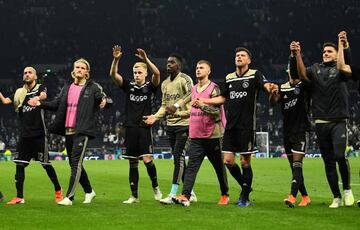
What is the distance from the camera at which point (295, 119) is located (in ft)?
36.5

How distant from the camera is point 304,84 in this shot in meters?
10.7

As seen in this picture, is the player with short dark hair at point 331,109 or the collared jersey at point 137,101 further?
the collared jersey at point 137,101

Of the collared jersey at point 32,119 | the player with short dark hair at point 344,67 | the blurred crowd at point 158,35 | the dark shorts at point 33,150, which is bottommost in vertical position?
the dark shorts at point 33,150

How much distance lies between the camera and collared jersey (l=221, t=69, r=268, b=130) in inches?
426

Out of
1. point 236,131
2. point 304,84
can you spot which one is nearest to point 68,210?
point 236,131

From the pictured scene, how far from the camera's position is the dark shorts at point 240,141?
10797mm

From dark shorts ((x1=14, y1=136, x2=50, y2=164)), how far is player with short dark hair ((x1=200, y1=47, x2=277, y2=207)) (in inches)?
119

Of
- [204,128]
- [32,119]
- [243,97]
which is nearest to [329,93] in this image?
[243,97]

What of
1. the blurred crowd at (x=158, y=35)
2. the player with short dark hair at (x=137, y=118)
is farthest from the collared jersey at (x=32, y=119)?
the blurred crowd at (x=158, y=35)

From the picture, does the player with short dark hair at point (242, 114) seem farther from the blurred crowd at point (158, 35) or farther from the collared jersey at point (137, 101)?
the blurred crowd at point (158, 35)

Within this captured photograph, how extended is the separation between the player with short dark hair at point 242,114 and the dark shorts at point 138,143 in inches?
60.1

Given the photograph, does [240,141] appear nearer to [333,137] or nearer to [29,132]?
[333,137]

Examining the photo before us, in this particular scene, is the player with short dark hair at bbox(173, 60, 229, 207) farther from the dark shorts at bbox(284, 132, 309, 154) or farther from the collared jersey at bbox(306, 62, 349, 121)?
the collared jersey at bbox(306, 62, 349, 121)

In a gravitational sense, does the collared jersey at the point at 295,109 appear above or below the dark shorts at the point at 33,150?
above
